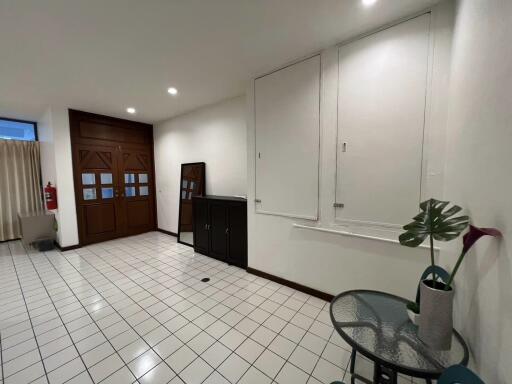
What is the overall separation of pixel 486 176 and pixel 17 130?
25.0 feet

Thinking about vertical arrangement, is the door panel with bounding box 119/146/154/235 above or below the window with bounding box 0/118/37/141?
below

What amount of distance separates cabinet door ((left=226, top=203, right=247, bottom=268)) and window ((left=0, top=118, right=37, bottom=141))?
211 inches

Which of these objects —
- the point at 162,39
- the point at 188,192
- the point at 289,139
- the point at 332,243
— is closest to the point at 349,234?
the point at 332,243

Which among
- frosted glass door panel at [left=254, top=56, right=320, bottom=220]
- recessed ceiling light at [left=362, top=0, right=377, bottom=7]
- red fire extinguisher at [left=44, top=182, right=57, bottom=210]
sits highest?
recessed ceiling light at [left=362, top=0, right=377, bottom=7]

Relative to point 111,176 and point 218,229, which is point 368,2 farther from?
point 111,176

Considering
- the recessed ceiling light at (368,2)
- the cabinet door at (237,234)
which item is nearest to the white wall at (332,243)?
the cabinet door at (237,234)

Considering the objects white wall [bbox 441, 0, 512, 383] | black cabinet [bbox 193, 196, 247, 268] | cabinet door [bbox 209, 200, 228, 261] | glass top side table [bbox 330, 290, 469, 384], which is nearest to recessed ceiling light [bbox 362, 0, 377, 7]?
white wall [bbox 441, 0, 512, 383]

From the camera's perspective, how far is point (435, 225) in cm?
107

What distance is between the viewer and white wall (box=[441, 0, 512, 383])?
2.43 feet

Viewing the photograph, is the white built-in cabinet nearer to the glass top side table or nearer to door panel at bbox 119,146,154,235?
the glass top side table

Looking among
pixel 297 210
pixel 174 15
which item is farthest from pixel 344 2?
pixel 297 210

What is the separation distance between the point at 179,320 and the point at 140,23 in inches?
113

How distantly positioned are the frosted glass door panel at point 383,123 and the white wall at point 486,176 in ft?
1.37

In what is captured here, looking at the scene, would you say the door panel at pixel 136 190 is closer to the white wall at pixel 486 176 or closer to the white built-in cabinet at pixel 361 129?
the white built-in cabinet at pixel 361 129
